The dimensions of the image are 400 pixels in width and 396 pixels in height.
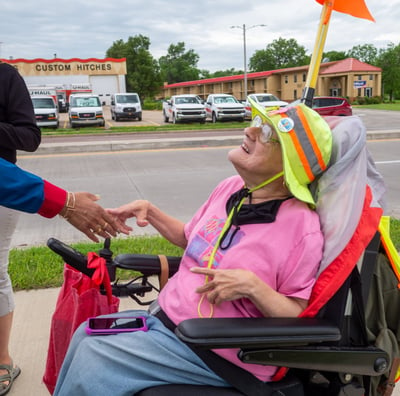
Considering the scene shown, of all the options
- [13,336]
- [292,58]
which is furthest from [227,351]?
[292,58]

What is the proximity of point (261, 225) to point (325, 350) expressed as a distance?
0.51 m

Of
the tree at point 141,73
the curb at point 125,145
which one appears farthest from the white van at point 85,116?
the tree at point 141,73

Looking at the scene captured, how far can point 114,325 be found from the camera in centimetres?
207

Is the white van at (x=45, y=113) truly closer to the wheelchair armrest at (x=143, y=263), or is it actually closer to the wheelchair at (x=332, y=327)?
the wheelchair armrest at (x=143, y=263)

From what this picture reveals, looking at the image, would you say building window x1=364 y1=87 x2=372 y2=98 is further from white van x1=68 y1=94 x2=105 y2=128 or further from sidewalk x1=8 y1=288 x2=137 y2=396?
sidewalk x1=8 y1=288 x2=137 y2=396

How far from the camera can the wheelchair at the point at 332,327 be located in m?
1.54

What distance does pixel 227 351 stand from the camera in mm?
1706

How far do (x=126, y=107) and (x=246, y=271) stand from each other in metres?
28.5

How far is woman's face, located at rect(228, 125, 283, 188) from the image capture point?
190 centimetres

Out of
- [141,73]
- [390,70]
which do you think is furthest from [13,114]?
[390,70]

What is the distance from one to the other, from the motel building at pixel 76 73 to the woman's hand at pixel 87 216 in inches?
2018

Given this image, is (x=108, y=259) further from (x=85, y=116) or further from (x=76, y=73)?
(x=76, y=73)

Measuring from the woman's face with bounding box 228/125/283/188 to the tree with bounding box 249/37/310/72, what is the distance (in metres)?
110

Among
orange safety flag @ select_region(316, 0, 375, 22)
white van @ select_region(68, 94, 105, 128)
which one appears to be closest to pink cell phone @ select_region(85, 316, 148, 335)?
orange safety flag @ select_region(316, 0, 375, 22)
